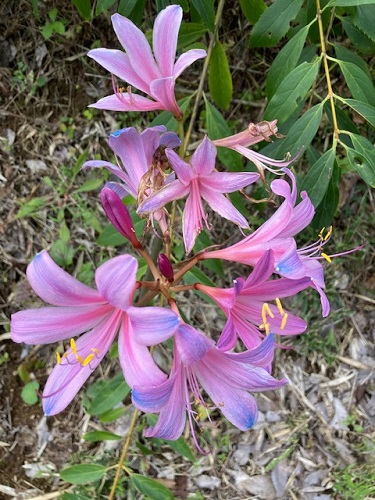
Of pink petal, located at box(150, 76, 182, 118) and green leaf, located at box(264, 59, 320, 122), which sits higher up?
pink petal, located at box(150, 76, 182, 118)

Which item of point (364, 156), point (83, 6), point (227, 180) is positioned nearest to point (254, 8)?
point (83, 6)

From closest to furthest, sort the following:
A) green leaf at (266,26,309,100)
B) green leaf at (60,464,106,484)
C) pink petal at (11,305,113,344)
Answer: pink petal at (11,305,113,344) < green leaf at (266,26,309,100) < green leaf at (60,464,106,484)

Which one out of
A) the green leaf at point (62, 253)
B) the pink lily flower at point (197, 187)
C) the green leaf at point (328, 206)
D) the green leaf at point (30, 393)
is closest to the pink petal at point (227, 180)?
the pink lily flower at point (197, 187)

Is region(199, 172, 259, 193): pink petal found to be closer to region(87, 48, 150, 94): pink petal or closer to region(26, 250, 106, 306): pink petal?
region(87, 48, 150, 94): pink petal

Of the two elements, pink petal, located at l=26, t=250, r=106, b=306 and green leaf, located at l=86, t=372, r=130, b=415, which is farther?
green leaf, located at l=86, t=372, r=130, b=415

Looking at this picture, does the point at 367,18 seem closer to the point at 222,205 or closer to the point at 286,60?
the point at 286,60

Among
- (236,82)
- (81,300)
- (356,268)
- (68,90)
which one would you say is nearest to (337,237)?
(356,268)

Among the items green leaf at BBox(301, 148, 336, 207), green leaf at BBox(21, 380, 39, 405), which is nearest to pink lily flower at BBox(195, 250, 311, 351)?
green leaf at BBox(301, 148, 336, 207)
